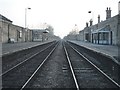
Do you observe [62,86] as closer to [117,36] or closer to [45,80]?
[45,80]

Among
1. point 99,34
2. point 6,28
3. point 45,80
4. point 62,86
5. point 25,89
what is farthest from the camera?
point 99,34

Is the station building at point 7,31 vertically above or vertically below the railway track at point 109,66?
above

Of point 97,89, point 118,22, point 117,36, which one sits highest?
point 118,22

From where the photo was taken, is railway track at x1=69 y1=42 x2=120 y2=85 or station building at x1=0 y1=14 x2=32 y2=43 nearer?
railway track at x1=69 y1=42 x2=120 y2=85

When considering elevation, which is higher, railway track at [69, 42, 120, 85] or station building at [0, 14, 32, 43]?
station building at [0, 14, 32, 43]

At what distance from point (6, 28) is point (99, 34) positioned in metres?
23.8

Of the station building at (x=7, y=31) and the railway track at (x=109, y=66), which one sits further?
the station building at (x=7, y=31)

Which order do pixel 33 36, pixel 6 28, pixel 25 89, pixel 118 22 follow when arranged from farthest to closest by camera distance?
pixel 33 36 < pixel 6 28 < pixel 118 22 < pixel 25 89

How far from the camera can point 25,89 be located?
26.5ft

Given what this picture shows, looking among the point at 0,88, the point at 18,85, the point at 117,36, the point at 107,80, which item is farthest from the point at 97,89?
the point at 117,36

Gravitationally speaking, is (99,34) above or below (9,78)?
above

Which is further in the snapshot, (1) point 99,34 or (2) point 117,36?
(1) point 99,34

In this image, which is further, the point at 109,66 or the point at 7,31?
the point at 7,31

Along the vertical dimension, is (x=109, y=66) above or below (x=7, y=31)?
below
